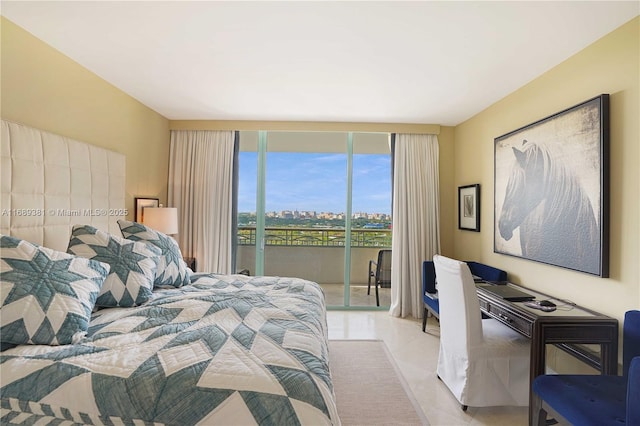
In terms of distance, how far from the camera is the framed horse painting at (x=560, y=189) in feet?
7.13

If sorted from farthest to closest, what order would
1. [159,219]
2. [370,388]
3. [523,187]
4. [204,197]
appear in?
[204,197]
[159,219]
[523,187]
[370,388]

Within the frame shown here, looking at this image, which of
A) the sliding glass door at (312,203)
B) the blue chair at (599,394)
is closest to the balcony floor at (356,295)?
the sliding glass door at (312,203)

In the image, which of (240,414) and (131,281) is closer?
(240,414)

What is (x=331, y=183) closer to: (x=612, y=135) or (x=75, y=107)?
(x=75, y=107)

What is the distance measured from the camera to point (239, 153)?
181 inches

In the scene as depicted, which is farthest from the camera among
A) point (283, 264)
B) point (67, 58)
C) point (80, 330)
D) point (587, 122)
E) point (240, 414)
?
point (283, 264)

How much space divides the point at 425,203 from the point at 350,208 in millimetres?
1024

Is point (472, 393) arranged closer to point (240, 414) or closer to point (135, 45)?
point (240, 414)

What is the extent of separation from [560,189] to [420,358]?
1.92 m

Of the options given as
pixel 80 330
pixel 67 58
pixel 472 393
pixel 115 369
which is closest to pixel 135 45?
pixel 67 58

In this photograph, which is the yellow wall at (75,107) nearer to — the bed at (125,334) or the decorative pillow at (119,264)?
the bed at (125,334)

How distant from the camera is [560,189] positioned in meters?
2.51

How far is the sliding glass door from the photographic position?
463 cm

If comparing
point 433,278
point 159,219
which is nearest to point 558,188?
point 433,278
